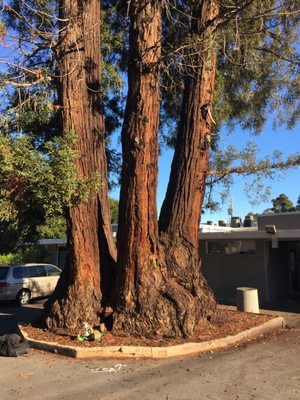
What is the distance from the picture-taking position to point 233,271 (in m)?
18.5

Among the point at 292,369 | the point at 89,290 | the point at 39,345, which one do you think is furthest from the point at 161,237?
the point at 292,369

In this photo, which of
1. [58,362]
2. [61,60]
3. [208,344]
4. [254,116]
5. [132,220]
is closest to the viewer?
[58,362]

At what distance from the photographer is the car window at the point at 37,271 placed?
62.1 ft

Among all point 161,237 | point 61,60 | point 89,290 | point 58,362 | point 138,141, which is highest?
point 61,60

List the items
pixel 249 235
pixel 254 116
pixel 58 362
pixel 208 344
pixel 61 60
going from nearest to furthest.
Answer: pixel 58 362 < pixel 208 344 < pixel 61 60 < pixel 254 116 < pixel 249 235

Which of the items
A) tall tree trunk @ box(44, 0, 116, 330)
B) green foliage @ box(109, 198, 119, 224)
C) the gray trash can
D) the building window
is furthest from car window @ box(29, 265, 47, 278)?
green foliage @ box(109, 198, 119, 224)

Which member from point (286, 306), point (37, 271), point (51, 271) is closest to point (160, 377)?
point (286, 306)

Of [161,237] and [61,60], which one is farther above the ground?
[61,60]

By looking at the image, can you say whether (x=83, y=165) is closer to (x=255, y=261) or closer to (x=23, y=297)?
(x=23, y=297)

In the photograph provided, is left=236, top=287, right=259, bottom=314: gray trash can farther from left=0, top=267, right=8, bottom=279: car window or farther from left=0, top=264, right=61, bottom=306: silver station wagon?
left=0, top=267, right=8, bottom=279: car window

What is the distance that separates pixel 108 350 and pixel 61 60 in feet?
21.1

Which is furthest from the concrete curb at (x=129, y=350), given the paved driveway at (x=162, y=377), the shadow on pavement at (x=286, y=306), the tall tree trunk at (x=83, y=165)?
the shadow on pavement at (x=286, y=306)

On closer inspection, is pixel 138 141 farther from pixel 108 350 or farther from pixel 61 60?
pixel 108 350

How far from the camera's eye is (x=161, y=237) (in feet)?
34.9
